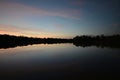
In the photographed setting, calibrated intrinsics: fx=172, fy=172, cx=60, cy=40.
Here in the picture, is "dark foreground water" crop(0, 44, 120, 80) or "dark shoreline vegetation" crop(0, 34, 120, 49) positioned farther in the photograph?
"dark shoreline vegetation" crop(0, 34, 120, 49)

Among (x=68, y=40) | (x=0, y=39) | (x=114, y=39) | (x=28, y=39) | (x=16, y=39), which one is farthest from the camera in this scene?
(x=68, y=40)

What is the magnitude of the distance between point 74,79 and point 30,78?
2.98m

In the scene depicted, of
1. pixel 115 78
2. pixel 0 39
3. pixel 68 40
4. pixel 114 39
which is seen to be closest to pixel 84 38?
pixel 68 40

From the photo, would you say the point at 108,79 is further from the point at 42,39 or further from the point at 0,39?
the point at 42,39

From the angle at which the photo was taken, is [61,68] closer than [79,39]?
Yes

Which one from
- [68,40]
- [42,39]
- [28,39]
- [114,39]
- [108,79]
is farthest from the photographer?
[68,40]

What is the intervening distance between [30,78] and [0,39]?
93.5 meters

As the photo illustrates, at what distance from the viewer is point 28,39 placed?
482 ft

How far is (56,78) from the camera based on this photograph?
11.8 m

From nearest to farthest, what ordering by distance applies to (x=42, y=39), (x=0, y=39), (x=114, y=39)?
(x=0, y=39) < (x=114, y=39) < (x=42, y=39)

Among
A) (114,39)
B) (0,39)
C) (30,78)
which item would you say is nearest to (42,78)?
(30,78)

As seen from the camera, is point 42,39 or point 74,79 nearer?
point 74,79

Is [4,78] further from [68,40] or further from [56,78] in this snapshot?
[68,40]

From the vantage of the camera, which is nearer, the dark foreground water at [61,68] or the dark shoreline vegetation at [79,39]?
the dark foreground water at [61,68]
